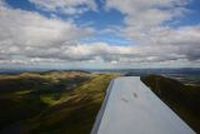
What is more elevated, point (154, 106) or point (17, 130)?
point (154, 106)

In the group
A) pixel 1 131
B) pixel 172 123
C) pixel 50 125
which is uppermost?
pixel 172 123

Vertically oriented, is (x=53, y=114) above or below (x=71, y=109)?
below

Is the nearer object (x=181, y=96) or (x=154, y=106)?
(x=154, y=106)

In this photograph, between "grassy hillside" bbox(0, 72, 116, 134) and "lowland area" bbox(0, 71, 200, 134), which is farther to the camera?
"lowland area" bbox(0, 71, 200, 134)

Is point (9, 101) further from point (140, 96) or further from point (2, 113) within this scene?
point (140, 96)

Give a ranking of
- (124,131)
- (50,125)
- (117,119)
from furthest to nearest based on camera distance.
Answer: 1. (50,125)
2. (117,119)
3. (124,131)

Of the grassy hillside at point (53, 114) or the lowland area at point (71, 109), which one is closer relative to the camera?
the grassy hillside at point (53, 114)

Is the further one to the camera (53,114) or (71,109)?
(53,114)

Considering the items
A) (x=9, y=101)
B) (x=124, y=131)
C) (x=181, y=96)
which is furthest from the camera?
(x=9, y=101)

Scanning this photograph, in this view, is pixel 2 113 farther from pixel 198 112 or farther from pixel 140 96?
pixel 140 96

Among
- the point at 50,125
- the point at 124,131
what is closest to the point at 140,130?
the point at 124,131
